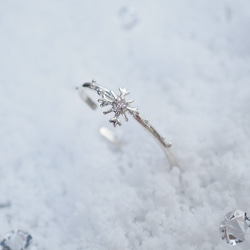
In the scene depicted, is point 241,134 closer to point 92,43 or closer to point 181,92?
point 181,92

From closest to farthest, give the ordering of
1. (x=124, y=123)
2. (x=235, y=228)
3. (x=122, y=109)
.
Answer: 1. (x=235, y=228)
2. (x=122, y=109)
3. (x=124, y=123)

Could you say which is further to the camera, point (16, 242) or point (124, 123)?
point (124, 123)

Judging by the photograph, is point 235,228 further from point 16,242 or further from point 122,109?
point 16,242

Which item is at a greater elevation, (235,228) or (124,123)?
(124,123)

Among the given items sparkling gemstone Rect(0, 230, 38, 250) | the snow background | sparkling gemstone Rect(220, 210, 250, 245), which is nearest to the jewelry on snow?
the snow background

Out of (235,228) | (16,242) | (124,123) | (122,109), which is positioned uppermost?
(124,123)

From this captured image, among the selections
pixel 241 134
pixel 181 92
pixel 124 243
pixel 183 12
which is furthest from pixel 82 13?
pixel 124 243

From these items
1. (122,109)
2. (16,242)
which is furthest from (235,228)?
(16,242)

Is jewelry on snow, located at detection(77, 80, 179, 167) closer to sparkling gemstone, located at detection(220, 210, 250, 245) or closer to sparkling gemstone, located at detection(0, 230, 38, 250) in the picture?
sparkling gemstone, located at detection(220, 210, 250, 245)
